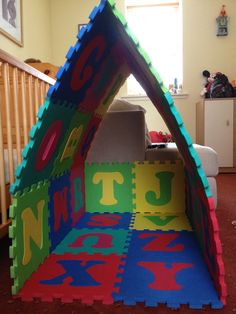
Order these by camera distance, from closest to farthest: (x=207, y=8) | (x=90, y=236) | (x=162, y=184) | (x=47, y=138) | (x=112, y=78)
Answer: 1. (x=47, y=138)
2. (x=90, y=236)
3. (x=112, y=78)
4. (x=162, y=184)
5. (x=207, y=8)

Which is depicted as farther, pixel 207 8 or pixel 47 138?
pixel 207 8

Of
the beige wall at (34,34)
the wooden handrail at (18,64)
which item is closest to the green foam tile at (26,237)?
the wooden handrail at (18,64)

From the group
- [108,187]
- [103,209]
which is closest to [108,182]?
[108,187]

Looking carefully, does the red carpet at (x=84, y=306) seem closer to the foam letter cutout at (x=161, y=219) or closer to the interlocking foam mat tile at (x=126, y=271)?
the interlocking foam mat tile at (x=126, y=271)

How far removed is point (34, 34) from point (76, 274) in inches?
111

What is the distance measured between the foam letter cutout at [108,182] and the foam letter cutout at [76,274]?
657mm

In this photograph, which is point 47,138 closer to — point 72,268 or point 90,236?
point 72,268

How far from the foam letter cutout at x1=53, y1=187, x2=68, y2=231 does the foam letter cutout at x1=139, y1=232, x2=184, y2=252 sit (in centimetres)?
34

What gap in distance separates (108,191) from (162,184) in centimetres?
29

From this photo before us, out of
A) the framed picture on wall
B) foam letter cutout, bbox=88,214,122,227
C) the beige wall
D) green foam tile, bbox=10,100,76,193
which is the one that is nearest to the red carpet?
green foam tile, bbox=10,100,76,193

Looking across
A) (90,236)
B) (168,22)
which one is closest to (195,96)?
(168,22)

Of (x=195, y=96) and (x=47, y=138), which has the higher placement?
(x=195, y=96)

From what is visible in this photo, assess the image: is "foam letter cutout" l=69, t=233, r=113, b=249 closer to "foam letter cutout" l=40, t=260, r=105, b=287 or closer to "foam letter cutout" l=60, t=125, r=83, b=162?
"foam letter cutout" l=40, t=260, r=105, b=287

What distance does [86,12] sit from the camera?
145 inches
